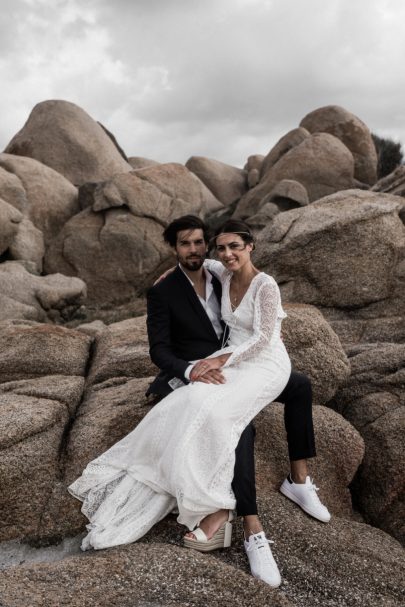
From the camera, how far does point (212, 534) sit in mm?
5230

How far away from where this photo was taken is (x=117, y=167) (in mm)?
24703

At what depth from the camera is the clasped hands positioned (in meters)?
5.50

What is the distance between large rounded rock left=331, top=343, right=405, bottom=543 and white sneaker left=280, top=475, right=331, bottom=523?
5.19ft

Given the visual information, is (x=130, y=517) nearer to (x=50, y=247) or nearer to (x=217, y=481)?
(x=217, y=481)

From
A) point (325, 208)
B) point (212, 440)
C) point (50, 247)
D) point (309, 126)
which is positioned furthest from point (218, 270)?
point (309, 126)

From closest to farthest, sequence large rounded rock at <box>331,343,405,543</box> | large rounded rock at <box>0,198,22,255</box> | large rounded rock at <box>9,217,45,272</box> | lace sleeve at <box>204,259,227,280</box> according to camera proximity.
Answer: lace sleeve at <box>204,259,227,280</box> → large rounded rock at <box>331,343,405,543</box> → large rounded rock at <box>0,198,22,255</box> → large rounded rock at <box>9,217,45,272</box>

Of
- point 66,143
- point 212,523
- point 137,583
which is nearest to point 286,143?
point 66,143

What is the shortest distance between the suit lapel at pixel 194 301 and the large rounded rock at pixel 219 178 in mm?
23564

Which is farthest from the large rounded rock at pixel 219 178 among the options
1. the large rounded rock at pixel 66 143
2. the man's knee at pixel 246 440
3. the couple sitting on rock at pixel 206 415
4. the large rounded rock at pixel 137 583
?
the large rounded rock at pixel 137 583

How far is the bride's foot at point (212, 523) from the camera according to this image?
523cm

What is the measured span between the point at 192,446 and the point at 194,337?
4.47ft

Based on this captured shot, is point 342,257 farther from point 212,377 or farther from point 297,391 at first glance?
point 212,377

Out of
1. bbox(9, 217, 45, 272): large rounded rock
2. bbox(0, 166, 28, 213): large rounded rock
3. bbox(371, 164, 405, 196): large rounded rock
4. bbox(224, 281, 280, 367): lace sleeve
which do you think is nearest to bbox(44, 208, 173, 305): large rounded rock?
bbox(9, 217, 45, 272): large rounded rock

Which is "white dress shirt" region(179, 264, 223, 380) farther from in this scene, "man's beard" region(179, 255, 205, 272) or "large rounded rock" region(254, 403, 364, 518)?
"large rounded rock" region(254, 403, 364, 518)
